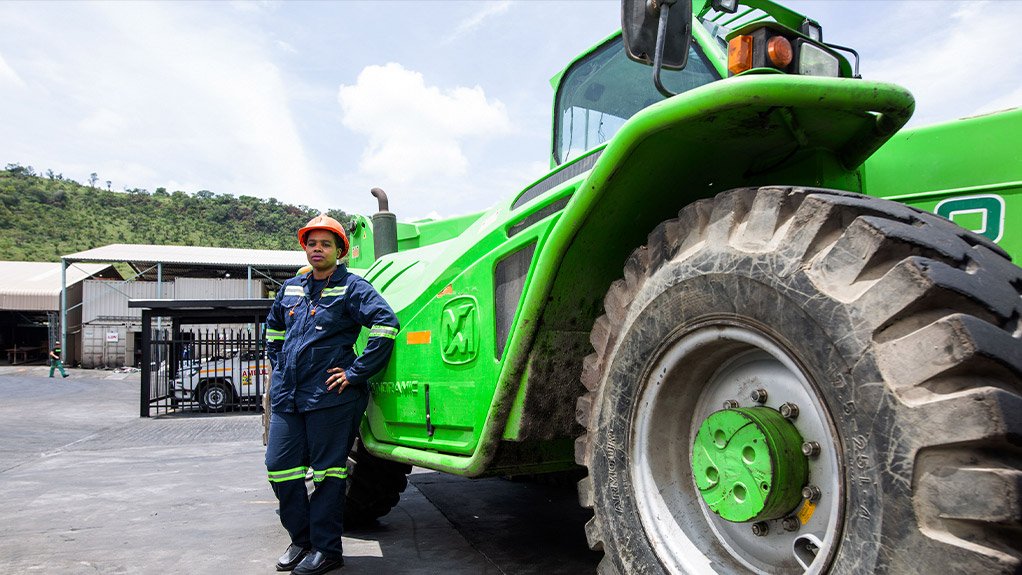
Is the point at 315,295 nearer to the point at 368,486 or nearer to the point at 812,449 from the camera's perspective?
the point at 368,486

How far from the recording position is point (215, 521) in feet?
17.0

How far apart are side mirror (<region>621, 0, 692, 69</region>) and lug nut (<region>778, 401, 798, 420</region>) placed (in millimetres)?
1084

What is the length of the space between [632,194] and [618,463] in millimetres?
930

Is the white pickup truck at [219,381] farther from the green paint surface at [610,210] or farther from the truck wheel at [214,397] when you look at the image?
the green paint surface at [610,210]

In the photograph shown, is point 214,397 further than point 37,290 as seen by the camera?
No

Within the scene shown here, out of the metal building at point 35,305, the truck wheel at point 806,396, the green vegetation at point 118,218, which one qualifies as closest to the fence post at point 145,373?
the truck wheel at point 806,396

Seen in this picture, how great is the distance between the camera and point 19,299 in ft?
111

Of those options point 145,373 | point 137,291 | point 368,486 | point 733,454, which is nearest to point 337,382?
point 368,486

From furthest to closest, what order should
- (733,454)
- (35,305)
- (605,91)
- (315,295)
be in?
1. (35,305)
2. (315,295)
3. (605,91)
4. (733,454)

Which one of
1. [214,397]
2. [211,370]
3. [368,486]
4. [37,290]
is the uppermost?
[37,290]

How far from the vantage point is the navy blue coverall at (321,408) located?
382 cm

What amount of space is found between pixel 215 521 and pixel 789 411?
15.1 feet

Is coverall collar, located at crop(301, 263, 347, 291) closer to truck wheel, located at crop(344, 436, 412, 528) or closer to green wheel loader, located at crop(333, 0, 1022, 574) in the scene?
green wheel loader, located at crop(333, 0, 1022, 574)

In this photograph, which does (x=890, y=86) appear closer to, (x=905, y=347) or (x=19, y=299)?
(x=905, y=347)
